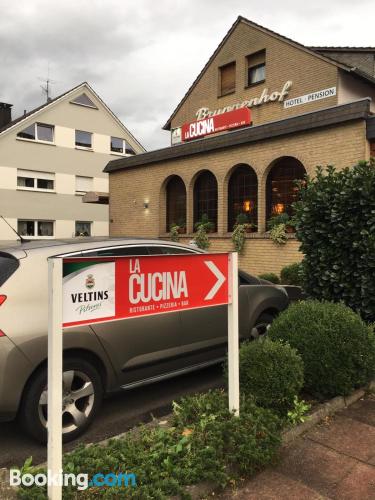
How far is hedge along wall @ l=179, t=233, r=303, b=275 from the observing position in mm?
11727

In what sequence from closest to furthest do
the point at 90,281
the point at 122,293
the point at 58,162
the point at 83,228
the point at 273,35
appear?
the point at 90,281 < the point at 122,293 < the point at 273,35 < the point at 58,162 < the point at 83,228

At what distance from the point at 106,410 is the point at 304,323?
214 cm

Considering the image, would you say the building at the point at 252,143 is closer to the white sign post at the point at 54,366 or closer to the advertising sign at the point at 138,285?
the advertising sign at the point at 138,285

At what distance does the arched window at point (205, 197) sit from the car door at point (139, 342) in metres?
10.4

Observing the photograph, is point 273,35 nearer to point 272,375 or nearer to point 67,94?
point 67,94

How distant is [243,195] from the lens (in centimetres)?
1371

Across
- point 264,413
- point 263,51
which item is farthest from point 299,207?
point 263,51

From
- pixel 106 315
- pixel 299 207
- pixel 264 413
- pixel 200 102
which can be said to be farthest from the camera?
pixel 200 102

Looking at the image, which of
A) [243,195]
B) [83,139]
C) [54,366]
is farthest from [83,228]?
[54,366]

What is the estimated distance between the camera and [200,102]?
22.3 meters

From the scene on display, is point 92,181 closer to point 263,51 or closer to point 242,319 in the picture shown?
point 263,51

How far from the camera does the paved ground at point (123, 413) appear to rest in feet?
11.1

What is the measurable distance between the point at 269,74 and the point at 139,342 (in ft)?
59.3

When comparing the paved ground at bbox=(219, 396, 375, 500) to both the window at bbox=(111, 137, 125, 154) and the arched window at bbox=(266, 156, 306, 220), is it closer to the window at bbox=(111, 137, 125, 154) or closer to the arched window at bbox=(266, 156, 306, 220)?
the arched window at bbox=(266, 156, 306, 220)
